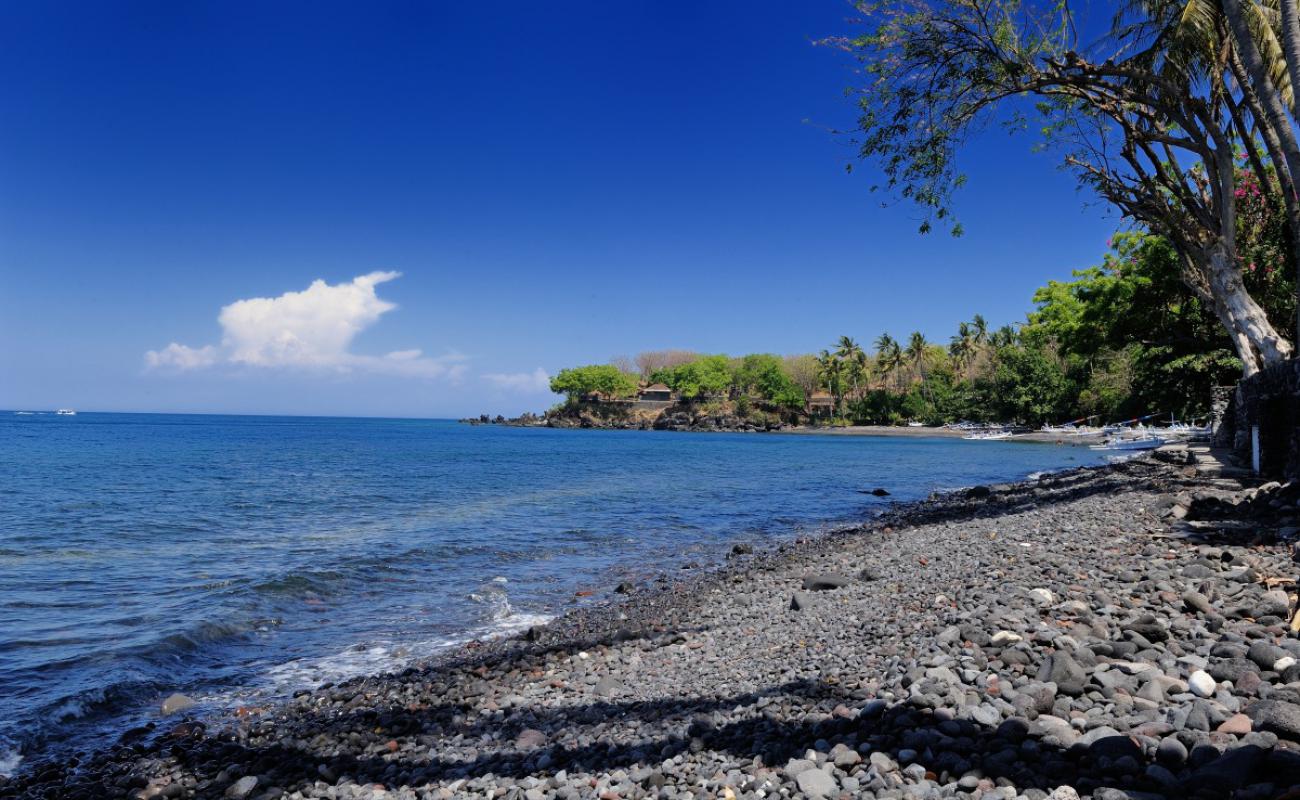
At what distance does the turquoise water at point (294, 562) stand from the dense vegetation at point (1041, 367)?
8935 mm

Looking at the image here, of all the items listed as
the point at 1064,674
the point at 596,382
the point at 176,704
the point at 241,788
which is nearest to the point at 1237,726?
the point at 1064,674

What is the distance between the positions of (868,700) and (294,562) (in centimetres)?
1329

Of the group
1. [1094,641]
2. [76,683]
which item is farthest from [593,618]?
[1094,641]

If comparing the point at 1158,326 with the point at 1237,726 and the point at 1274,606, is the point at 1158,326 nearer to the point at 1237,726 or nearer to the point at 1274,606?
the point at 1274,606

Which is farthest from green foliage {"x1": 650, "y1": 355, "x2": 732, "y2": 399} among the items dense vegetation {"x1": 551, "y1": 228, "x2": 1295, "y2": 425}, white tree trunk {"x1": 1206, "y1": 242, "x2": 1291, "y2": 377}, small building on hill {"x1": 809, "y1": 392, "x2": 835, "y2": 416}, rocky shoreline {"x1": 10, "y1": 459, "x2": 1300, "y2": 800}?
rocky shoreline {"x1": 10, "y1": 459, "x2": 1300, "y2": 800}

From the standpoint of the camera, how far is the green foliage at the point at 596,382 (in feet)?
498

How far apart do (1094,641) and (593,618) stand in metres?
6.81

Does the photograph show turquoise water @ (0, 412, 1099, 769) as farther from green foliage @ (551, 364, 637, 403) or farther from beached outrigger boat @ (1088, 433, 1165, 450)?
green foliage @ (551, 364, 637, 403)

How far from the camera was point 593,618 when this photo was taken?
10188 millimetres

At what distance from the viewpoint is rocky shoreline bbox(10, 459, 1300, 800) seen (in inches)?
136

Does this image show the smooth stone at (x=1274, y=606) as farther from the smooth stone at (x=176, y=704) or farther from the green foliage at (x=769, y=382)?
the green foliage at (x=769, y=382)

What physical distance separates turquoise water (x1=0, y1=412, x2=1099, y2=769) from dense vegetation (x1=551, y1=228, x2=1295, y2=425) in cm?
893

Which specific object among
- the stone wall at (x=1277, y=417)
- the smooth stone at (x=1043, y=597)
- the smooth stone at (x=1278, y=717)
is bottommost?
the smooth stone at (x=1043, y=597)

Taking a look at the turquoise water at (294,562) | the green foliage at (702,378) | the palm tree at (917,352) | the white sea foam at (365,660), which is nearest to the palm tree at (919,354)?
the palm tree at (917,352)
